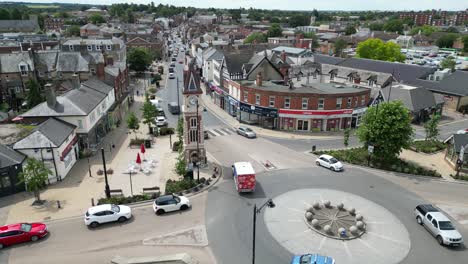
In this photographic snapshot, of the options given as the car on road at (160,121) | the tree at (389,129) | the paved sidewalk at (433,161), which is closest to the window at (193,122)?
the car on road at (160,121)

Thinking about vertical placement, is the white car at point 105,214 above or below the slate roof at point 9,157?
below

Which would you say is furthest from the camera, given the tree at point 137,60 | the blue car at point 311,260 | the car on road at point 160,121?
the tree at point 137,60

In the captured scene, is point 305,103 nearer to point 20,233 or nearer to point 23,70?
point 20,233

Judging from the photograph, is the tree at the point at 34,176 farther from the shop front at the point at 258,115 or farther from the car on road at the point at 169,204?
the shop front at the point at 258,115

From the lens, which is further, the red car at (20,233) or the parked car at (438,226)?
the red car at (20,233)

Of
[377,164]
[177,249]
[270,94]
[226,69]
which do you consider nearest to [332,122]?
[270,94]

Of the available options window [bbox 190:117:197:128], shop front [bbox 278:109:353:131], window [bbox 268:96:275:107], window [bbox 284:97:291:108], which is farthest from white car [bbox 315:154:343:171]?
window [bbox 268:96:275:107]
